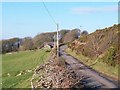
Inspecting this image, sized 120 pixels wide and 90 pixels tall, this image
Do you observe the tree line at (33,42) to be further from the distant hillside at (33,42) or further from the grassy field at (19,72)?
the grassy field at (19,72)

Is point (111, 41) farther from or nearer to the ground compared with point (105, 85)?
farther from the ground

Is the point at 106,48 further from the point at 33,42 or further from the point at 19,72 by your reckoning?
the point at 33,42

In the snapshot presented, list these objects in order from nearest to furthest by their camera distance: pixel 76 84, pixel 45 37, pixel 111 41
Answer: pixel 76 84, pixel 111 41, pixel 45 37

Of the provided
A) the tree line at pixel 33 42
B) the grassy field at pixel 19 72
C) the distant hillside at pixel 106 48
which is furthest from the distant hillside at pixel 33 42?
the distant hillside at pixel 106 48

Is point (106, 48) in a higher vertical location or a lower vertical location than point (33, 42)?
lower

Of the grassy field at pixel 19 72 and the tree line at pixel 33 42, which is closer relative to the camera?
the grassy field at pixel 19 72

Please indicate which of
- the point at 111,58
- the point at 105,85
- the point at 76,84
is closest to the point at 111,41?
the point at 111,58

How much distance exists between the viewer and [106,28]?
43000mm

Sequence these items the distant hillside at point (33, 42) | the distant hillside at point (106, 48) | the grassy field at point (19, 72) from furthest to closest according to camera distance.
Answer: the distant hillside at point (33, 42) → the grassy field at point (19, 72) → the distant hillside at point (106, 48)

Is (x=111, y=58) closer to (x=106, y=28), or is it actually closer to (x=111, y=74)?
(x=111, y=74)

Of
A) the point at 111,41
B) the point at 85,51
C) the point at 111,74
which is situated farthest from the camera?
the point at 85,51

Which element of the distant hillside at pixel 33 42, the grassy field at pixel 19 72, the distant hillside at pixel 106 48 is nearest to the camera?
the distant hillside at pixel 106 48

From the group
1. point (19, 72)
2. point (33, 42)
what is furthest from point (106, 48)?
point (33, 42)

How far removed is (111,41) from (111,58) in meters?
6.30
